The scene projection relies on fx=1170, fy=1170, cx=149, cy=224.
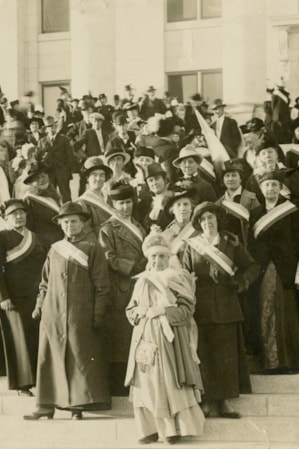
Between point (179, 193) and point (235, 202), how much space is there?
0.57 metres

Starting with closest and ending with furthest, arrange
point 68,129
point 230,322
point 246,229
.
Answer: point 230,322, point 246,229, point 68,129

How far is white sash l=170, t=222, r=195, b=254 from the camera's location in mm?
10289

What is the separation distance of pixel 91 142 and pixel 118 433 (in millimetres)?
8401

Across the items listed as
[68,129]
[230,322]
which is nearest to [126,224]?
[230,322]

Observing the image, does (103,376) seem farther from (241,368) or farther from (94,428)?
(241,368)

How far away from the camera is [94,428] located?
32.9ft

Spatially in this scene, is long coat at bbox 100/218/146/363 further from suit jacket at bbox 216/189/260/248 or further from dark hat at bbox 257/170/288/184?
dark hat at bbox 257/170/288/184

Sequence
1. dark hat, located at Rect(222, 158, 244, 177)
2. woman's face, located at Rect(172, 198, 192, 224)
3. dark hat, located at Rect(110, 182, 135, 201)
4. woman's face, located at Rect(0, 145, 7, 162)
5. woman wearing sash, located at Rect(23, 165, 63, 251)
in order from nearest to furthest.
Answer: woman's face, located at Rect(172, 198, 192, 224)
dark hat, located at Rect(110, 182, 135, 201)
dark hat, located at Rect(222, 158, 244, 177)
woman wearing sash, located at Rect(23, 165, 63, 251)
woman's face, located at Rect(0, 145, 7, 162)

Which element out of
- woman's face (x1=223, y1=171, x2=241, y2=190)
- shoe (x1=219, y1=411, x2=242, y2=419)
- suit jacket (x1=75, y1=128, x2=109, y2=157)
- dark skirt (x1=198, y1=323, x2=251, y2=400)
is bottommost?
shoe (x1=219, y1=411, x2=242, y2=419)

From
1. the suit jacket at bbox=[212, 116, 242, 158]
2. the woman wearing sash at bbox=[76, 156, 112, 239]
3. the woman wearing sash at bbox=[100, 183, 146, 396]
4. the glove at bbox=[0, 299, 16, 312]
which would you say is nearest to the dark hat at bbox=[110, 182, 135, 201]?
the woman wearing sash at bbox=[100, 183, 146, 396]

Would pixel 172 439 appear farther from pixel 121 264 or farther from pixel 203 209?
pixel 203 209

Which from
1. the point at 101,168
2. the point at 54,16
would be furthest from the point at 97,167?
the point at 54,16

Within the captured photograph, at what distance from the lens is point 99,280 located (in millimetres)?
10133

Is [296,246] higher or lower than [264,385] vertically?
higher
